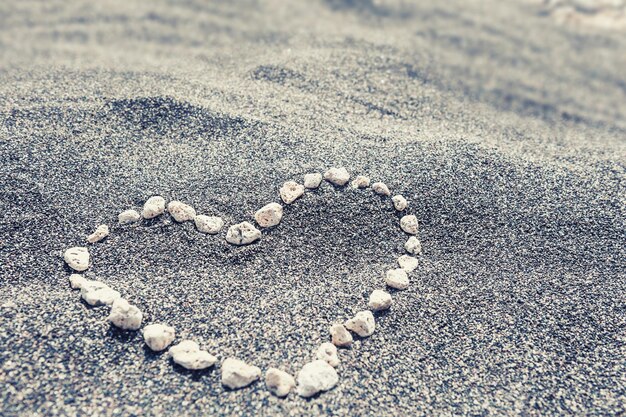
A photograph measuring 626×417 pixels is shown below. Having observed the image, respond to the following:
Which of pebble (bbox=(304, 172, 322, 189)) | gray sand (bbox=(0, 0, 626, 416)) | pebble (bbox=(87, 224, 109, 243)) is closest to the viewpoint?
gray sand (bbox=(0, 0, 626, 416))

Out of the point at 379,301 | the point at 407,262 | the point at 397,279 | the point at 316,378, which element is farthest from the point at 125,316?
the point at 407,262

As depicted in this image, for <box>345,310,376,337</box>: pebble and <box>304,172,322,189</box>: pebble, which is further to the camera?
<box>304,172,322,189</box>: pebble

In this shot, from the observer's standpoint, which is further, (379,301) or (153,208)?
(153,208)

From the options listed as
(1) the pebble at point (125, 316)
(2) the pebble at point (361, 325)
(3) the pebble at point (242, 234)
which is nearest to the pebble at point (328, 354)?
(2) the pebble at point (361, 325)

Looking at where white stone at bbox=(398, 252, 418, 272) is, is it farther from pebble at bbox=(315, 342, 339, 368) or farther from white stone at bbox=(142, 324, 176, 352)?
white stone at bbox=(142, 324, 176, 352)

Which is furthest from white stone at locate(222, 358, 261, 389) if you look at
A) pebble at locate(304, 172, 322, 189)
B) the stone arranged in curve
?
pebble at locate(304, 172, 322, 189)

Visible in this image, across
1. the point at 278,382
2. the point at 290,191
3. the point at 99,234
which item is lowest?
the point at 278,382

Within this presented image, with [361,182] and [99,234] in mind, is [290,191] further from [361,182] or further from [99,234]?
[99,234]
